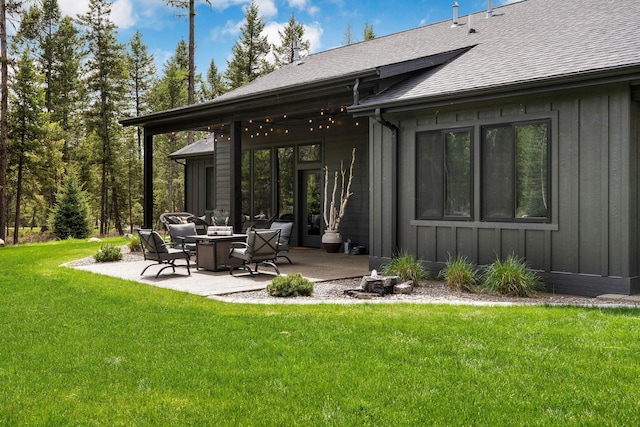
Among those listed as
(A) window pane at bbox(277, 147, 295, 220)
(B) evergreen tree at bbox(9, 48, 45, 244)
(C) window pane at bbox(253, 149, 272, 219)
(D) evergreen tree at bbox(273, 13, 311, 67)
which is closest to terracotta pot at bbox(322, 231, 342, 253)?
(A) window pane at bbox(277, 147, 295, 220)

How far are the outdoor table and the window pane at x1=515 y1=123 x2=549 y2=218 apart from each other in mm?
4625

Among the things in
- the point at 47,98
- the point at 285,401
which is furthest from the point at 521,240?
the point at 47,98

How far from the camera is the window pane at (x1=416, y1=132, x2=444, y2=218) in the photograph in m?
8.66

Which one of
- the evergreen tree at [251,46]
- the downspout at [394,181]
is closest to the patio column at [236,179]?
the downspout at [394,181]

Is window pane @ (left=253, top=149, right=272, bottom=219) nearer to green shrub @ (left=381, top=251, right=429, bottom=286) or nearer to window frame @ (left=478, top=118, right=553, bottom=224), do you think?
green shrub @ (left=381, top=251, right=429, bottom=286)

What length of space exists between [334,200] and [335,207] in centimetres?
19

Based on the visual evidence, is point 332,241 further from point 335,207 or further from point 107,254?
point 107,254

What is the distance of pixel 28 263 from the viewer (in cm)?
1108

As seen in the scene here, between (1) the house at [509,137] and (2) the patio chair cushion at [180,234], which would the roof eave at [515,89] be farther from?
(2) the patio chair cushion at [180,234]

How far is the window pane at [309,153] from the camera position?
14.4 meters

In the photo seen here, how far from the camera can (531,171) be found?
7676 mm

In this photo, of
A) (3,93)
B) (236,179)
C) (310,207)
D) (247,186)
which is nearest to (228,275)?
(236,179)

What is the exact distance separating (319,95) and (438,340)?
6.45 meters

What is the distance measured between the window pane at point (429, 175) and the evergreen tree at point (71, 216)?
53.2 ft
